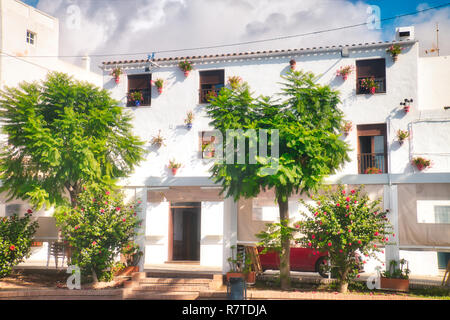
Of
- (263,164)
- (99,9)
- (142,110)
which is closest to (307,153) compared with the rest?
(263,164)

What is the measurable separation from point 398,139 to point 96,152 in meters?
12.4

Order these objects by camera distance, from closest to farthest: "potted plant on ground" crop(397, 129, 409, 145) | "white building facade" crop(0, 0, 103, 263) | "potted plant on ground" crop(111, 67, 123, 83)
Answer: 1. "potted plant on ground" crop(397, 129, 409, 145)
2. "potted plant on ground" crop(111, 67, 123, 83)
3. "white building facade" crop(0, 0, 103, 263)

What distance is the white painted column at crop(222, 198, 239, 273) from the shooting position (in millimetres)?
14047

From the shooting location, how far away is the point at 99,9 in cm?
2491

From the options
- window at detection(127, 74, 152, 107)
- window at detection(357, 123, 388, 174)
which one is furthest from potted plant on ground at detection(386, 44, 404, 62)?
window at detection(127, 74, 152, 107)

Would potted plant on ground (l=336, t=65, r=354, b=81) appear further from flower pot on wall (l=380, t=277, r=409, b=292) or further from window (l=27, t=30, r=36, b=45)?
window (l=27, t=30, r=36, b=45)

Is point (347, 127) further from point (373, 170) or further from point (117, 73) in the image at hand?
point (117, 73)

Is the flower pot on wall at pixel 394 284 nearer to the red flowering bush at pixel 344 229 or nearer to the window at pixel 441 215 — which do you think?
the red flowering bush at pixel 344 229

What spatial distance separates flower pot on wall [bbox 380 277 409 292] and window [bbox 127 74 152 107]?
13.8 m

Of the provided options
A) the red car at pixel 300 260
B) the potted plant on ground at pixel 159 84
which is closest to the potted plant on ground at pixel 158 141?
the potted plant on ground at pixel 159 84

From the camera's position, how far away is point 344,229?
12250 mm

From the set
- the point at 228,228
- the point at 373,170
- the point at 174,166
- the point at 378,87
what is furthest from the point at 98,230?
the point at 378,87

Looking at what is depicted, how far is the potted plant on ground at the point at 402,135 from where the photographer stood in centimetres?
1894
